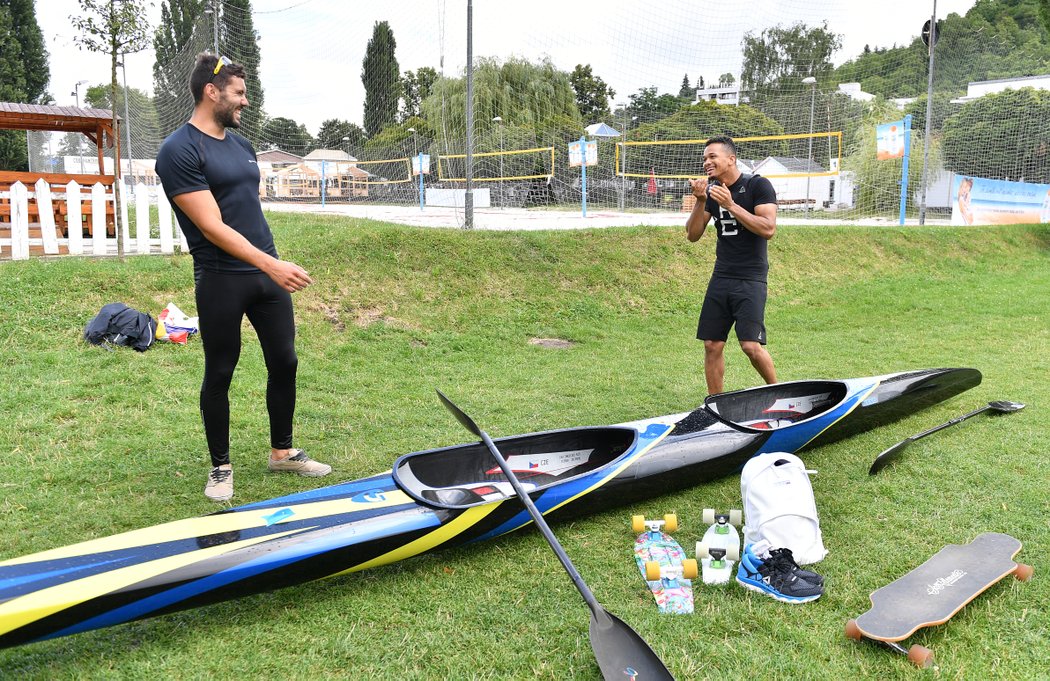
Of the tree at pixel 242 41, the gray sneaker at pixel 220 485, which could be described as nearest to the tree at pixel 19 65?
the tree at pixel 242 41

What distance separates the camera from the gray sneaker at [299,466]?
371 centimetres

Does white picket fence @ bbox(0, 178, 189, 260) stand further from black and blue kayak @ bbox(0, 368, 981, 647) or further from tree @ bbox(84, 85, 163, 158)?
tree @ bbox(84, 85, 163, 158)

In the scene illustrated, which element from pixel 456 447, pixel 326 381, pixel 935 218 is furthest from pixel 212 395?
pixel 935 218

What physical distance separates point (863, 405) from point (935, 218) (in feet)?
62.4

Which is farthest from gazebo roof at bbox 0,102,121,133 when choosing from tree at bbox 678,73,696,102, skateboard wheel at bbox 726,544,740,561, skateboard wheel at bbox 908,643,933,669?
skateboard wheel at bbox 908,643,933,669

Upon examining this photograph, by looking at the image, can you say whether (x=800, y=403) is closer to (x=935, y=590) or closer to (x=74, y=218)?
(x=935, y=590)

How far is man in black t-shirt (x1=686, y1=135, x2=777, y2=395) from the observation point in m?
4.42

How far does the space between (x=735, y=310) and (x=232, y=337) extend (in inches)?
119

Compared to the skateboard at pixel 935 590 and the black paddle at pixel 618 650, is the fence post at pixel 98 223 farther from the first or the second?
the skateboard at pixel 935 590

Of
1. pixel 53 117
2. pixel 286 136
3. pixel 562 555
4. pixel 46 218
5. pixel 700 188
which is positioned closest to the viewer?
pixel 562 555

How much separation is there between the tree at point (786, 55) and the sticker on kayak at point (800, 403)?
11025 millimetres

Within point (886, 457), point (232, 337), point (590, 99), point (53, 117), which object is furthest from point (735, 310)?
point (590, 99)

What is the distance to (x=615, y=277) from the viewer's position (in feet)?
30.2

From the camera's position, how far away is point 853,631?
2299 mm
